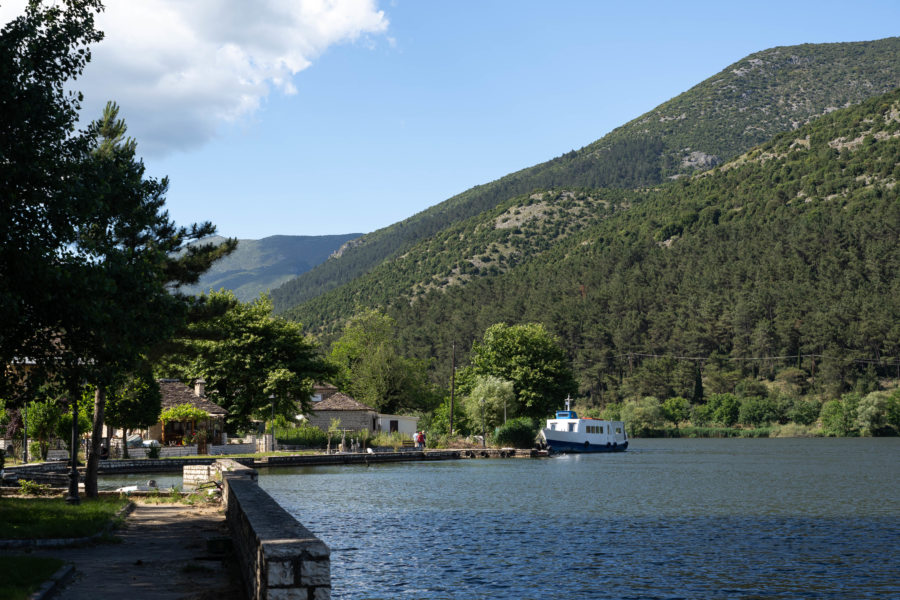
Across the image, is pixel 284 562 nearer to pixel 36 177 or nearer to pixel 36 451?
pixel 36 177

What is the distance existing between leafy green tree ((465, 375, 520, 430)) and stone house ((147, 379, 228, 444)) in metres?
29.2

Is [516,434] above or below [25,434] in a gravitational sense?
below

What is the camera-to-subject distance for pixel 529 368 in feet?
295

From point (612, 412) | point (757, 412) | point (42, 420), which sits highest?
point (42, 420)

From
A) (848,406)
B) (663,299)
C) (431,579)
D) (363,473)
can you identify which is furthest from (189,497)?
(663,299)

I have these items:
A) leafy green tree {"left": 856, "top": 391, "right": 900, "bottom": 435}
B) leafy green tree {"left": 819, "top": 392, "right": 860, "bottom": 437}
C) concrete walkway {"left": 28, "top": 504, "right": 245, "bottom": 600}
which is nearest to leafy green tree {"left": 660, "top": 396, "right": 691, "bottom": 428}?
leafy green tree {"left": 819, "top": 392, "right": 860, "bottom": 437}

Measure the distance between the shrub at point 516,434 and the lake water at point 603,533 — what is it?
101 ft

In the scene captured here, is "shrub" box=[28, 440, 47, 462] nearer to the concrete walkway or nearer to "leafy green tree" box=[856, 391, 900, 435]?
the concrete walkway

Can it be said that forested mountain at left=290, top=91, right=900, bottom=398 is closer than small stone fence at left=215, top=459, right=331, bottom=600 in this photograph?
No

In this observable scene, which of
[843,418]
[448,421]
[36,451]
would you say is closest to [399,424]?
[448,421]

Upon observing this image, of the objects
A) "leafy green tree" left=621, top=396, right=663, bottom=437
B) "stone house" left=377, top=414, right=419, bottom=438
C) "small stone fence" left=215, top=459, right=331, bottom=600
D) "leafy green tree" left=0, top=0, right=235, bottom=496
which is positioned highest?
"leafy green tree" left=0, top=0, right=235, bottom=496

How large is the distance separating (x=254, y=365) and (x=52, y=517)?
44.8 metres

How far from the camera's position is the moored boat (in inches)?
3216

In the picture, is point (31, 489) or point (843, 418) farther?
point (843, 418)
